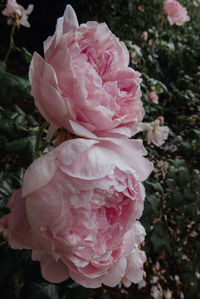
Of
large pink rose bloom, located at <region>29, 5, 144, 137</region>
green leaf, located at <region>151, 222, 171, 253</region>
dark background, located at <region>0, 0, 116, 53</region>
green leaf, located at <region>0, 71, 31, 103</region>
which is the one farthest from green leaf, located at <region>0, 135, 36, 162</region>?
dark background, located at <region>0, 0, 116, 53</region>

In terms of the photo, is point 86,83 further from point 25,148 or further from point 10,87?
point 25,148

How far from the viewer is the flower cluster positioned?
1.18 ft

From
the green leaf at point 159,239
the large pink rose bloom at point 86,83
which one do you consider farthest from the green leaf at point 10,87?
the green leaf at point 159,239

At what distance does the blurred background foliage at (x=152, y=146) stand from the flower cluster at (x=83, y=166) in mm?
174

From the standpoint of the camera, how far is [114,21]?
9.34ft

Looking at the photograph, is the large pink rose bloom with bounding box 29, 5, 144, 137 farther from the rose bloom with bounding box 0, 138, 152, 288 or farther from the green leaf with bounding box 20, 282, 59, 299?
the green leaf with bounding box 20, 282, 59, 299

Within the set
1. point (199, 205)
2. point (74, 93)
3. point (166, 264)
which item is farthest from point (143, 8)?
point (74, 93)

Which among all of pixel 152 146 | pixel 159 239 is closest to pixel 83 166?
pixel 159 239

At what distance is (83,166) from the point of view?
366 mm

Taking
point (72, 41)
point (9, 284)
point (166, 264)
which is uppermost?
point (72, 41)

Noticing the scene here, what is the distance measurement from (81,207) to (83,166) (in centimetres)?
6

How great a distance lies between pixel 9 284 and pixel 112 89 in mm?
1307

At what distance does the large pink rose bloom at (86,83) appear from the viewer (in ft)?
1.26

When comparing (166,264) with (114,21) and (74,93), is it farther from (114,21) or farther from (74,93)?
(114,21)
